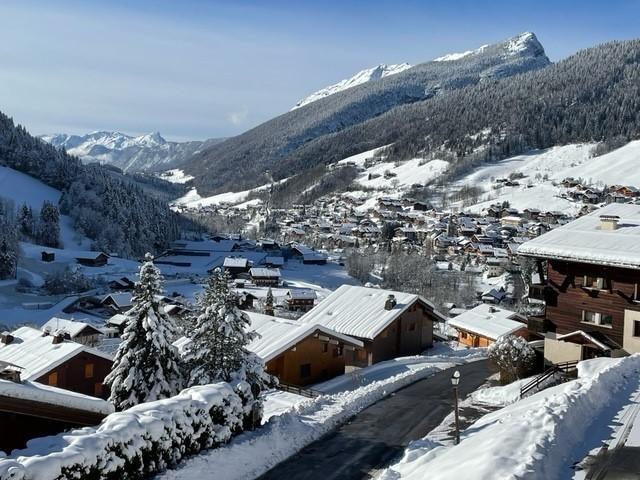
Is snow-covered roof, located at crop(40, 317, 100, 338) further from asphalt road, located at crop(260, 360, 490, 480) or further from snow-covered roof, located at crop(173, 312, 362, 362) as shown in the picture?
asphalt road, located at crop(260, 360, 490, 480)

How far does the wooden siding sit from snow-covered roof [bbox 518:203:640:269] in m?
0.66

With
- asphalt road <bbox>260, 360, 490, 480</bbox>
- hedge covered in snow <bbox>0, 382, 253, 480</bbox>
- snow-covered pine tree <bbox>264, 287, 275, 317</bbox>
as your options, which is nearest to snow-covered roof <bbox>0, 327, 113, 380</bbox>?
snow-covered pine tree <bbox>264, 287, 275, 317</bbox>

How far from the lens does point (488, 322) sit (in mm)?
52250

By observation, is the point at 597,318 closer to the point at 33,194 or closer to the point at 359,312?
the point at 359,312

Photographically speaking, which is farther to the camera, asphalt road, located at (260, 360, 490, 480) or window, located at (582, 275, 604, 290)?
window, located at (582, 275, 604, 290)

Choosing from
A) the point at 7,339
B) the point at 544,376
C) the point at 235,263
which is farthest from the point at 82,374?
the point at 235,263

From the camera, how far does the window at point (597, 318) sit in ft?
80.9

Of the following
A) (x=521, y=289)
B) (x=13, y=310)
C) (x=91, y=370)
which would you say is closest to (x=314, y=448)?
(x=91, y=370)

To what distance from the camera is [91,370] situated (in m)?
35.6

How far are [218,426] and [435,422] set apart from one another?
7.56 m

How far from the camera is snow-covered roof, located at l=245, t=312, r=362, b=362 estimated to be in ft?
99.6

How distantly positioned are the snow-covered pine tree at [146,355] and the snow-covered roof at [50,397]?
2565 mm

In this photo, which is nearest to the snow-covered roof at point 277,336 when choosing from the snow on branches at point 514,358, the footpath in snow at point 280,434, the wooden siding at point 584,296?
the footpath in snow at point 280,434

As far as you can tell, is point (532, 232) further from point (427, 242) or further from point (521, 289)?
point (521, 289)
